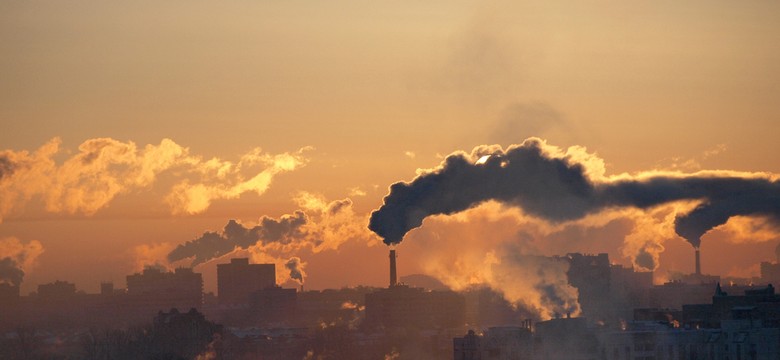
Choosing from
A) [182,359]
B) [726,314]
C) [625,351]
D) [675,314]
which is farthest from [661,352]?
[182,359]

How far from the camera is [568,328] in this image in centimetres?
13388

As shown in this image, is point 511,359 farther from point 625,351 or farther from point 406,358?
point 406,358

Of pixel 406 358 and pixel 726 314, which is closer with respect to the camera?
pixel 726 314

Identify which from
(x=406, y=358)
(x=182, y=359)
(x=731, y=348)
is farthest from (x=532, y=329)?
(x=406, y=358)

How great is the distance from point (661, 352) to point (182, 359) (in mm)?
54272

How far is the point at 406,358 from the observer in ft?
640

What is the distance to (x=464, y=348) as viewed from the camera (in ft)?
452

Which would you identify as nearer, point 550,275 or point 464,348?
point 464,348

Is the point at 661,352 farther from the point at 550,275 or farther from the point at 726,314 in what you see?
the point at 550,275

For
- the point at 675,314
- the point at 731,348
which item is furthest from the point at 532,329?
the point at 675,314

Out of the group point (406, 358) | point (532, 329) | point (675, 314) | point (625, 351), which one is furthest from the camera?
point (406, 358)

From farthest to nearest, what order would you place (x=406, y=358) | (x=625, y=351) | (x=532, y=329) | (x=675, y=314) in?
1. (x=406, y=358)
2. (x=675, y=314)
3. (x=532, y=329)
4. (x=625, y=351)

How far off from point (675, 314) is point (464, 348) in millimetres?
32797

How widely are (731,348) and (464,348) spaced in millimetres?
19879
